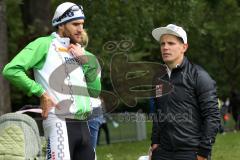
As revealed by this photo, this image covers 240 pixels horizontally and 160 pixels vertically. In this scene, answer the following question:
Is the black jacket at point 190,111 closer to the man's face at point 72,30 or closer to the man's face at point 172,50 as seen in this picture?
the man's face at point 172,50

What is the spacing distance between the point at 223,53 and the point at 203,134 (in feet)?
103

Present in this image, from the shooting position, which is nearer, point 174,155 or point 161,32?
point 174,155

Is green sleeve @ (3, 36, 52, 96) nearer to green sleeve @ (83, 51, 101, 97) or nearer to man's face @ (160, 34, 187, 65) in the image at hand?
green sleeve @ (83, 51, 101, 97)

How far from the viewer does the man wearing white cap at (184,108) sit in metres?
4.96

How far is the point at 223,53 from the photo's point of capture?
3575 centimetres

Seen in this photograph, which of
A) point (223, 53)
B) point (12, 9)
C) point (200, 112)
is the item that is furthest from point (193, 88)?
point (223, 53)

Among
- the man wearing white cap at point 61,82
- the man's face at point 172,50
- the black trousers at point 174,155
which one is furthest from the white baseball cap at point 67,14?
the black trousers at point 174,155

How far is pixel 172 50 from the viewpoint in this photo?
5133 mm

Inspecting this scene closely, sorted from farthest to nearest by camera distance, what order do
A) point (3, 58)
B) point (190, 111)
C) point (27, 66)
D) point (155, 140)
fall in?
point (3, 58)
point (155, 140)
point (190, 111)
point (27, 66)

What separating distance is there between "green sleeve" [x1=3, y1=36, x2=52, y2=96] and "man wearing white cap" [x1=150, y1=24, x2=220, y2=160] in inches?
40.2

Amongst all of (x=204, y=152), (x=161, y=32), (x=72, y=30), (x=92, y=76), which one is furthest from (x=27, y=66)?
(x=204, y=152)

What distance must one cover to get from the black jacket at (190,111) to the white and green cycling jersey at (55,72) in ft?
2.29

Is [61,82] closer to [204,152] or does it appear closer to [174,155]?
[174,155]

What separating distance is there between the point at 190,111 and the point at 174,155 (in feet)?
1.28
